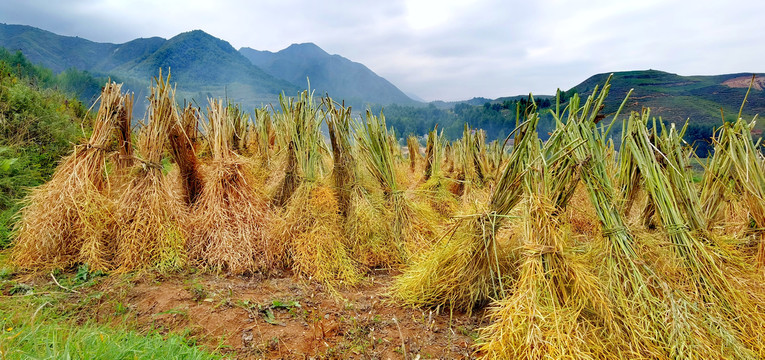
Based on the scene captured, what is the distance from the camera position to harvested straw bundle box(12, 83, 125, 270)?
3.08 meters

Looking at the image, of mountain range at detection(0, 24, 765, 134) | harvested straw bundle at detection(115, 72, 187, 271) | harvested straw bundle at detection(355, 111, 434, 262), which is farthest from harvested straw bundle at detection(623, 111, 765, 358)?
mountain range at detection(0, 24, 765, 134)

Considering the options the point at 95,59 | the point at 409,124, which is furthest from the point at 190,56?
the point at 409,124

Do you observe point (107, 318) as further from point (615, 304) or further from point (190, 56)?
point (190, 56)

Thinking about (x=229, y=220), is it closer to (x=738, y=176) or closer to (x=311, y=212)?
(x=311, y=212)

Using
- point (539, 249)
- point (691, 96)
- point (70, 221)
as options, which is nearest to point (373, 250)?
point (539, 249)

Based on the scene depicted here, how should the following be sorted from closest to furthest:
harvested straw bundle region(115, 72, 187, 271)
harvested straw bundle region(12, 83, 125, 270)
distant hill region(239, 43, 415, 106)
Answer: harvested straw bundle region(12, 83, 125, 270) < harvested straw bundle region(115, 72, 187, 271) < distant hill region(239, 43, 415, 106)

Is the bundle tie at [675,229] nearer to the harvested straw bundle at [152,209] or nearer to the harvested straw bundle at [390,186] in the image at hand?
the harvested straw bundle at [390,186]

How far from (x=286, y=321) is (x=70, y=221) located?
8.09 ft

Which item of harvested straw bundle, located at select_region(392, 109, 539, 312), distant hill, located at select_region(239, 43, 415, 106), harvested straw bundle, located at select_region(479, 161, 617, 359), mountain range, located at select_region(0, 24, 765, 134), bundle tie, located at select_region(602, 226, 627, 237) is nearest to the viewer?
harvested straw bundle, located at select_region(479, 161, 617, 359)

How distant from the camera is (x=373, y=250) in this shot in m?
3.90

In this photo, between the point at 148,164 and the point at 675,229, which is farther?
the point at 148,164

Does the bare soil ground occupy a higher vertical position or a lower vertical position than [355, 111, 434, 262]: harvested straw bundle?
lower

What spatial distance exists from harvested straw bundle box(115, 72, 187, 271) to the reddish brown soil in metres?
0.33

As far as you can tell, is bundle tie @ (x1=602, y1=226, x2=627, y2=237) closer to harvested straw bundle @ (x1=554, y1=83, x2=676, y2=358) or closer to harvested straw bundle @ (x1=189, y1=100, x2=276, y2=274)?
harvested straw bundle @ (x1=554, y1=83, x2=676, y2=358)
